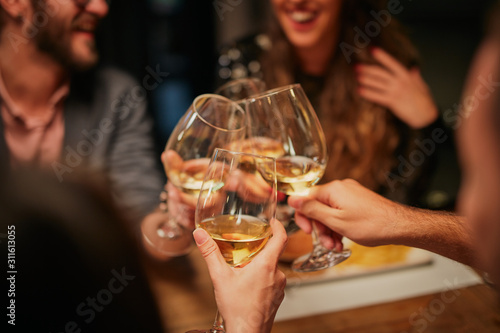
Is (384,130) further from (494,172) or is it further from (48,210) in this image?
(494,172)

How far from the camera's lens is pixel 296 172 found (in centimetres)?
97

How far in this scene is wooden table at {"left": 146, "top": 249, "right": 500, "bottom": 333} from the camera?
0.92m

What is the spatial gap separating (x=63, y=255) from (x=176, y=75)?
161 cm

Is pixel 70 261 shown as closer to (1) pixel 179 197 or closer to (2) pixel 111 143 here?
(1) pixel 179 197

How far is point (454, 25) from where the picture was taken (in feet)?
9.43

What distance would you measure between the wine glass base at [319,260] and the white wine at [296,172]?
18 centimetres

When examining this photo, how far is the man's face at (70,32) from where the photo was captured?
1.96 meters

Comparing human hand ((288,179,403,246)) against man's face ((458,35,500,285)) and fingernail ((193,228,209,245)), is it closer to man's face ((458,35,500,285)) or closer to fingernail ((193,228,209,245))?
fingernail ((193,228,209,245))

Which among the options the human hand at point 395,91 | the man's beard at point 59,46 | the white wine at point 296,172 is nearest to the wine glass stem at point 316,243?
the white wine at point 296,172

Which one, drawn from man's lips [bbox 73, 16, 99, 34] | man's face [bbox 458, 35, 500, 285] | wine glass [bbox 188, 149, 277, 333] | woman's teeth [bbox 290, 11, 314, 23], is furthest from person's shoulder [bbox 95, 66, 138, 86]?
man's face [bbox 458, 35, 500, 285]

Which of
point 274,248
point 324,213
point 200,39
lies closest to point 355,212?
point 324,213

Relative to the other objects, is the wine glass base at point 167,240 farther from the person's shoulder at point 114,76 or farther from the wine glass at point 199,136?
the person's shoulder at point 114,76

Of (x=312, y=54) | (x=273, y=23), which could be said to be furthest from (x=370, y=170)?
(x=273, y=23)

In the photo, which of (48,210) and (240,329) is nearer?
(240,329)
